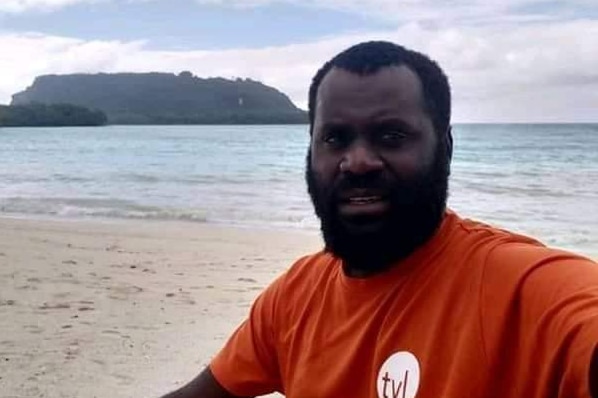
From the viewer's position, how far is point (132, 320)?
739cm

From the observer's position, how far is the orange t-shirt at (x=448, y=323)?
1.64 metres

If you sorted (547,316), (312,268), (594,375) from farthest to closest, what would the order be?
(312,268) < (547,316) < (594,375)

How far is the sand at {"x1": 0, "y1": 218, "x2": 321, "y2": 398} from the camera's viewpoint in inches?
233

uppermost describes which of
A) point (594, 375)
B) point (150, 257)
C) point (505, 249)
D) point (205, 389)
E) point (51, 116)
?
point (505, 249)

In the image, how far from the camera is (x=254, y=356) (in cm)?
238

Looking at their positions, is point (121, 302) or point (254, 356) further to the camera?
point (121, 302)

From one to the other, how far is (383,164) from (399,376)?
1.43 feet

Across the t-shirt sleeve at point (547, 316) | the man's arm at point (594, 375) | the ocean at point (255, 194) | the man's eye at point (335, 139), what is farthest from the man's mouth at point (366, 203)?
the ocean at point (255, 194)

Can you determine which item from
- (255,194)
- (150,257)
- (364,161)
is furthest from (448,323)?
(255,194)

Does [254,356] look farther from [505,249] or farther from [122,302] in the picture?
[122,302]

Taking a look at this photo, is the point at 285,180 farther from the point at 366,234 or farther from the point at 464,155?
the point at 366,234

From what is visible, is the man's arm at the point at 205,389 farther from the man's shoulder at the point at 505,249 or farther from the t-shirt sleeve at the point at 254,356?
the man's shoulder at the point at 505,249

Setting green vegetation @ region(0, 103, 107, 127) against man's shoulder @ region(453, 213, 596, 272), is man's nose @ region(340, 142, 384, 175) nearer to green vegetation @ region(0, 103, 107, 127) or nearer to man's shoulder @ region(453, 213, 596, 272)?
man's shoulder @ region(453, 213, 596, 272)

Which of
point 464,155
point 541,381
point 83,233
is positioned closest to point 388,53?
point 541,381
